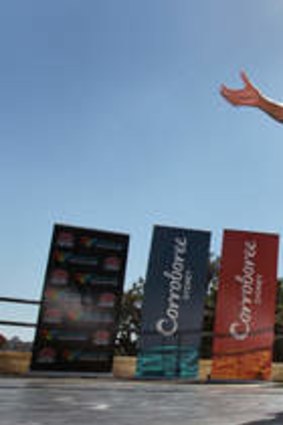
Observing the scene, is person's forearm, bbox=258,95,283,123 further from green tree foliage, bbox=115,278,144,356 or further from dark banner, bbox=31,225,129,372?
green tree foliage, bbox=115,278,144,356

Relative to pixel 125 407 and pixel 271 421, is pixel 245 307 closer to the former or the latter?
pixel 125 407

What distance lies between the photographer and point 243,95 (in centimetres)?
747

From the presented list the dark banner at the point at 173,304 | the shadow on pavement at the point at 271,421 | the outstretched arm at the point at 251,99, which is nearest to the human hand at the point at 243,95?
the outstretched arm at the point at 251,99

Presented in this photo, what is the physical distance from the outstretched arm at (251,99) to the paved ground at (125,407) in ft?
12.7

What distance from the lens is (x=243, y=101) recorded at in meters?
7.46

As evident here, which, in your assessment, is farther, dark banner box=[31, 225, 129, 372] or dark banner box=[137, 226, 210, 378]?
dark banner box=[137, 226, 210, 378]

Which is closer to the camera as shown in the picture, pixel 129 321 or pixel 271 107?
pixel 271 107

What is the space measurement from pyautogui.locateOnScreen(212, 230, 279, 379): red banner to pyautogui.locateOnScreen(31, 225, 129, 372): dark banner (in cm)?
256

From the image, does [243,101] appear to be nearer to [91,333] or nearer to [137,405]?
[137,405]

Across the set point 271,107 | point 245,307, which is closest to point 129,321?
point 245,307

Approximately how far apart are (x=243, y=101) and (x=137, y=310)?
25423 millimetres

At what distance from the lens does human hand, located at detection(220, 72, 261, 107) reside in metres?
7.42

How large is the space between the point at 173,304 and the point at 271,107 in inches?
268

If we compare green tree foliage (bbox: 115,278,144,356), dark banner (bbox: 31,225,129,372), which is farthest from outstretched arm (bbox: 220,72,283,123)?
green tree foliage (bbox: 115,278,144,356)
